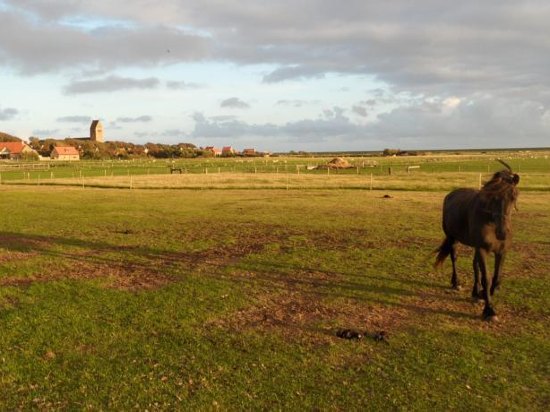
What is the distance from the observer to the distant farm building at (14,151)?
154m

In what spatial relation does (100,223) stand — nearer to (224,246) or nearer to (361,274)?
(224,246)

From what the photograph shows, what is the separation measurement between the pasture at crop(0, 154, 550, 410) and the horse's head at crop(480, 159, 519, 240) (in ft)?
5.32

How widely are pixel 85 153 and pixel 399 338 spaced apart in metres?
179

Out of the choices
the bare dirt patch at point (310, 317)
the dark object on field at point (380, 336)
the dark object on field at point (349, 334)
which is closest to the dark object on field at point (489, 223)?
the bare dirt patch at point (310, 317)

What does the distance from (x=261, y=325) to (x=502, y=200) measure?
4743mm

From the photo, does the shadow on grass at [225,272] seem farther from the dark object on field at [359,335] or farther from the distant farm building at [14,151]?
the distant farm building at [14,151]

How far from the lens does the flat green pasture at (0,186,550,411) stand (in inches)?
219

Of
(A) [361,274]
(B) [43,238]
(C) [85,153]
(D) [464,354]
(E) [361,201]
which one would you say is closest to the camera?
(D) [464,354]

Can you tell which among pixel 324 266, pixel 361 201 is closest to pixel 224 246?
pixel 324 266

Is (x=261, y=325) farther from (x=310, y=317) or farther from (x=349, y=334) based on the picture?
(x=349, y=334)

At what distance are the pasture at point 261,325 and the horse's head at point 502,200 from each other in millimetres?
1622

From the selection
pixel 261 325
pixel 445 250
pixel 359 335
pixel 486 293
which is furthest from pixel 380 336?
pixel 445 250

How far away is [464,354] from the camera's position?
666cm

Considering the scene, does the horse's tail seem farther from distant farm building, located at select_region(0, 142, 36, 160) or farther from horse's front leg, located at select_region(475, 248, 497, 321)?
distant farm building, located at select_region(0, 142, 36, 160)
